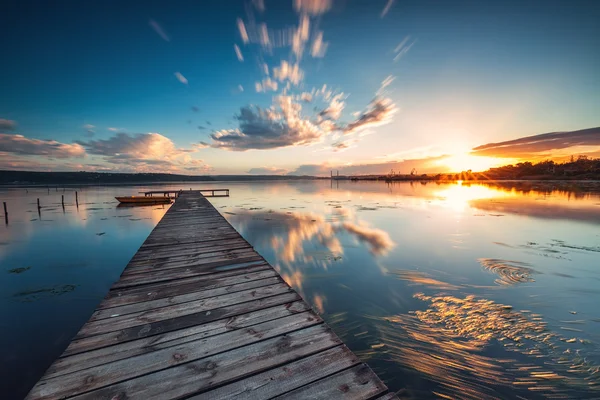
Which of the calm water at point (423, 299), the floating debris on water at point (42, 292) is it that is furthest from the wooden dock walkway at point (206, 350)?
the floating debris on water at point (42, 292)

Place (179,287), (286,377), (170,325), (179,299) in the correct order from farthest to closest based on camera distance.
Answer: (179,287), (179,299), (170,325), (286,377)

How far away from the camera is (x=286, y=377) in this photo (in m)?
1.86

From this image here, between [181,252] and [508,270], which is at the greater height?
[181,252]

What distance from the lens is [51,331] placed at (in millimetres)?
5453

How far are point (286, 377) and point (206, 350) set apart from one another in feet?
2.81

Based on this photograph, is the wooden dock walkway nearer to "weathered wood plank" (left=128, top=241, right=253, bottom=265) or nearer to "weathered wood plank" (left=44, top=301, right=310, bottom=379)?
"weathered wood plank" (left=44, top=301, right=310, bottom=379)

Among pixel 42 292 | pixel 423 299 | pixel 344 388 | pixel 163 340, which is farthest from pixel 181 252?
pixel 423 299

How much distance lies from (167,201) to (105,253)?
24.2m

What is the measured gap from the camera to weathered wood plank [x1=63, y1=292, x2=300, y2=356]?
7.54ft

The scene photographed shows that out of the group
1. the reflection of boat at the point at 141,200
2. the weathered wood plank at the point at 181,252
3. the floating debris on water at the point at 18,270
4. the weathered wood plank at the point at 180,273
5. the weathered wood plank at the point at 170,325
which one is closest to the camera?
the weathered wood plank at the point at 170,325

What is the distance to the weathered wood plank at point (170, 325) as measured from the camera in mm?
2297

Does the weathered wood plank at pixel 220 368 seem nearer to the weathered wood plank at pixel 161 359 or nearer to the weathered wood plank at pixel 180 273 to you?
the weathered wood plank at pixel 161 359

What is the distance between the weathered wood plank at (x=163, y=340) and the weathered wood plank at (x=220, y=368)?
38 cm

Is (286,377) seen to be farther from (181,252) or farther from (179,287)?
(181,252)
